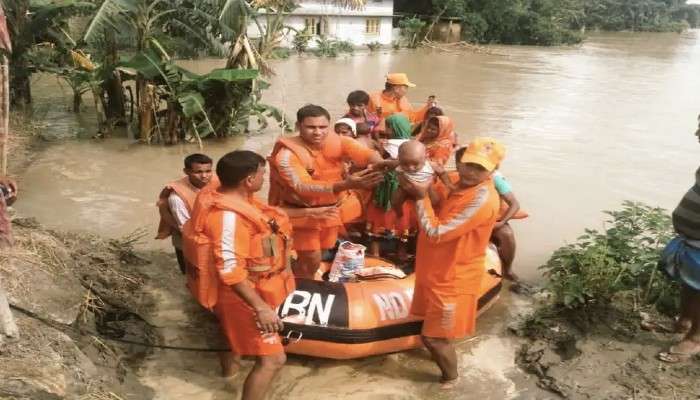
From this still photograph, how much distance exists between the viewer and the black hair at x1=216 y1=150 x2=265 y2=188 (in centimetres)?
312

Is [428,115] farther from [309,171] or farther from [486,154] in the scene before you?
[486,154]

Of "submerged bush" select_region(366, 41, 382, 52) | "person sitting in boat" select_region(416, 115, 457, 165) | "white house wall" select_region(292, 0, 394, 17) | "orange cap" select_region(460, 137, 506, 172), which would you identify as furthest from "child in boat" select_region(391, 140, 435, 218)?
"submerged bush" select_region(366, 41, 382, 52)

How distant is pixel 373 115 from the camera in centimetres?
682

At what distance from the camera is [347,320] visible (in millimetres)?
4000

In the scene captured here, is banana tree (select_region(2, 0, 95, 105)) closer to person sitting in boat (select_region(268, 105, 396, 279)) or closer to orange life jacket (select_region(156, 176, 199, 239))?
orange life jacket (select_region(156, 176, 199, 239))

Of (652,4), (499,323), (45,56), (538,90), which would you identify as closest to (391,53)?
(538,90)

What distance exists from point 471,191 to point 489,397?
1.48 m

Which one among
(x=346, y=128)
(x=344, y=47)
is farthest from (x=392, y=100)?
(x=344, y=47)

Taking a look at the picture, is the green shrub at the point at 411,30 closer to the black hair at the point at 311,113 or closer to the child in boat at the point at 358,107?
the child in boat at the point at 358,107

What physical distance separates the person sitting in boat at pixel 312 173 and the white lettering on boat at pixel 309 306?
48 cm

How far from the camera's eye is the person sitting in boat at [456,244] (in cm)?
333

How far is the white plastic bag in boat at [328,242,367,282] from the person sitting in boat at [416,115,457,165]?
1.13 metres

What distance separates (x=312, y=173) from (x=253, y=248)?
1251 mm

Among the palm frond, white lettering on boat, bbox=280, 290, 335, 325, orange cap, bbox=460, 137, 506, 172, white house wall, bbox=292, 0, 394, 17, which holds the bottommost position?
white lettering on boat, bbox=280, 290, 335, 325
